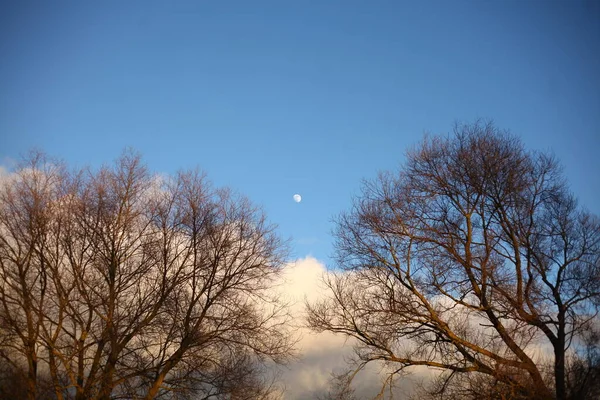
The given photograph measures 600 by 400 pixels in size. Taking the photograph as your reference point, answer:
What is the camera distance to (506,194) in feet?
43.9

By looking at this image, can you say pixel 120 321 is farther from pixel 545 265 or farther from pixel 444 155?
pixel 545 265

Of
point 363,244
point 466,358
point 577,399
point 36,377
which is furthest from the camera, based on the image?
point 363,244

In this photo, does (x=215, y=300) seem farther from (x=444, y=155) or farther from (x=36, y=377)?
(x=444, y=155)

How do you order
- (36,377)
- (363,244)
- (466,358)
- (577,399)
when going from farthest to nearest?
(363,244), (36,377), (466,358), (577,399)

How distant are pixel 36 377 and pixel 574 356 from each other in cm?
1360

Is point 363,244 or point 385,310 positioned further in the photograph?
point 363,244

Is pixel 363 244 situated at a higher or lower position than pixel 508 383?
Answer: higher

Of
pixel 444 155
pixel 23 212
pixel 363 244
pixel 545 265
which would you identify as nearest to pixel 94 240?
pixel 23 212

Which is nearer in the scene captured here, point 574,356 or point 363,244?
point 574,356

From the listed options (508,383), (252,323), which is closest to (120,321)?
(252,323)

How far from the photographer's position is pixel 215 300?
14469mm

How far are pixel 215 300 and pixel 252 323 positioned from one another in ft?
4.27

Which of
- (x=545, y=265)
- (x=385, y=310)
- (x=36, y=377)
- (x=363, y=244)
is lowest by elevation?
(x=36, y=377)

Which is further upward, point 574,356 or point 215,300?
point 215,300
